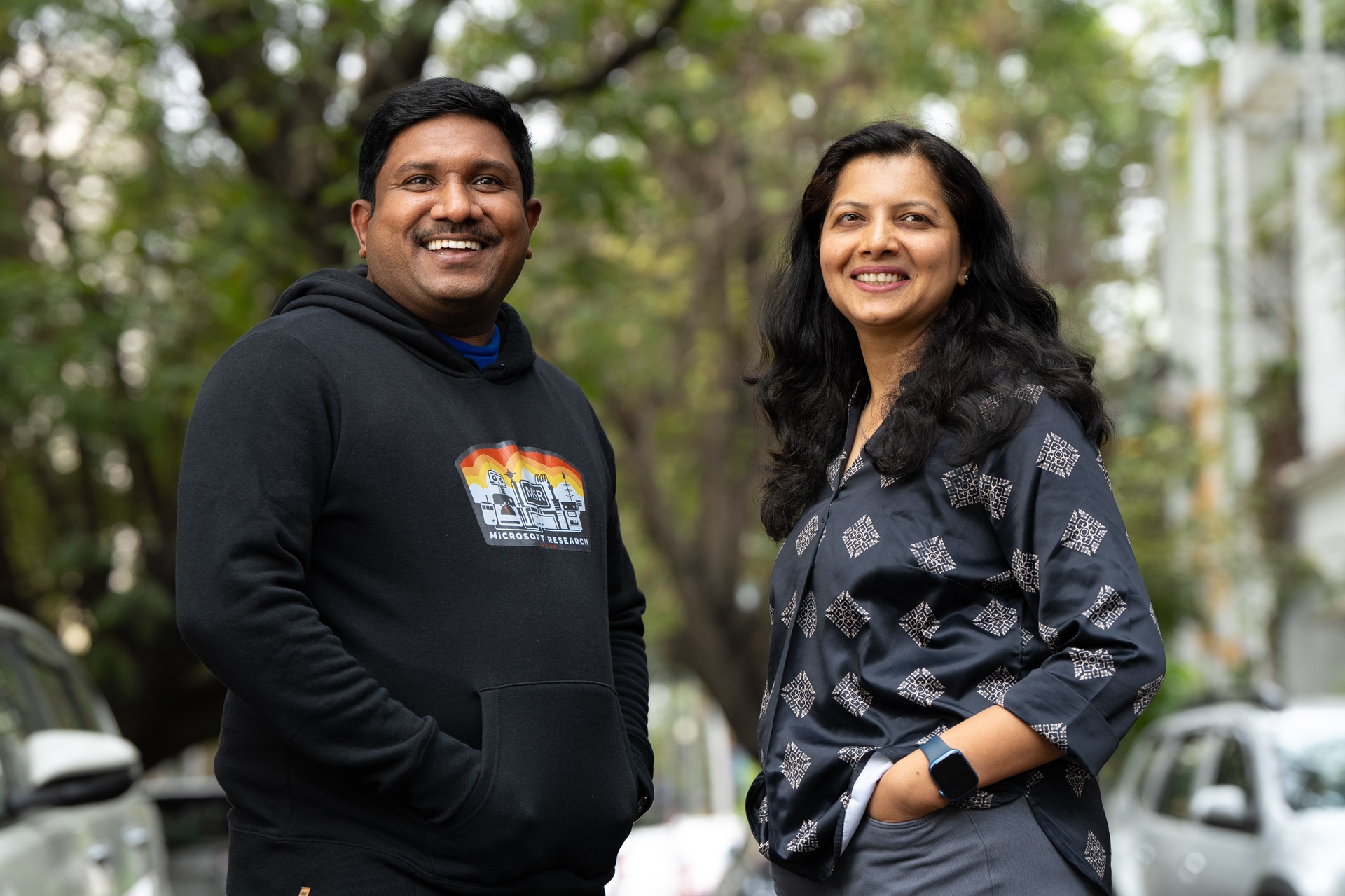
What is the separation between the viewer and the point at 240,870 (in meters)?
2.49

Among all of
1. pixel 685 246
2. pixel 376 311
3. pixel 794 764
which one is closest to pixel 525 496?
pixel 376 311

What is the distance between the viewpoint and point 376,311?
2723 millimetres

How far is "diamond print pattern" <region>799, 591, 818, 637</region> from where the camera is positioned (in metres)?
2.66

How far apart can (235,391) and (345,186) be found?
6043 mm

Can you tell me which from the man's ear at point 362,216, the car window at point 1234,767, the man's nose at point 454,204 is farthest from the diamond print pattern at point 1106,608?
the car window at point 1234,767

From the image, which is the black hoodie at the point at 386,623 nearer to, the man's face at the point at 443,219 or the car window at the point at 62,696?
the man's face at the point at 443,219

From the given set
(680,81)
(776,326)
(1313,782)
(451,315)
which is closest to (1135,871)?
(1313,782)

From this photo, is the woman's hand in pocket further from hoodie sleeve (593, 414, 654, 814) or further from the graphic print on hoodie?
the graphic print on hoodie

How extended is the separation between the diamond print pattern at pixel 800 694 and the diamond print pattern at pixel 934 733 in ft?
0.74

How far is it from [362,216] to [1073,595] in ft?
4.81

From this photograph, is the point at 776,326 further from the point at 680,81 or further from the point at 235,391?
the point at 680,81

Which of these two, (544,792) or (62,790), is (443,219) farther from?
(62,790)

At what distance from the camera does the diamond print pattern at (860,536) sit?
2.59 meters

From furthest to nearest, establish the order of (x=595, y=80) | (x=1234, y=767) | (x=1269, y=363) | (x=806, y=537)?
(x=1269, y=363) → (x=595, y=80) → (x=1234, y=767) → (x=806, y=537)
